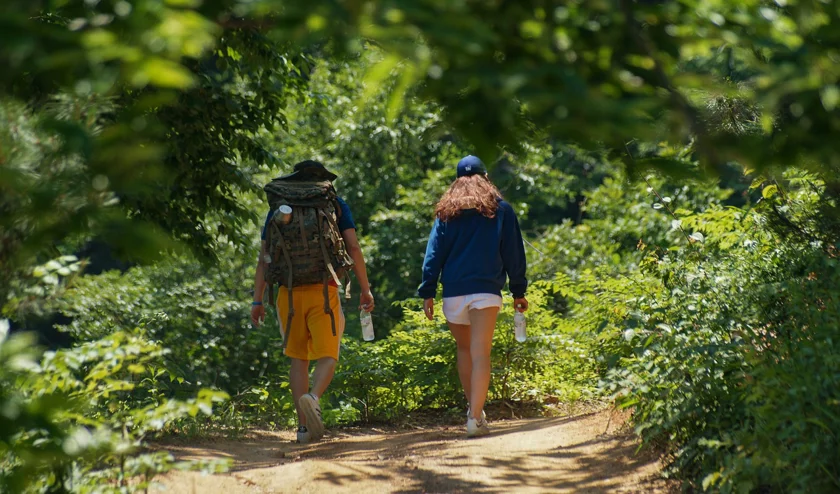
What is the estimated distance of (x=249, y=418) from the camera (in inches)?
334

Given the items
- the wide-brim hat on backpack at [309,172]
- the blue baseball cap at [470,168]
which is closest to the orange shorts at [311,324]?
the wide-brim hat on backpack at [309,172]

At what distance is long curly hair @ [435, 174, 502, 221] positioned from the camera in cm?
678

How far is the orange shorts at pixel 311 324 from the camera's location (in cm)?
695

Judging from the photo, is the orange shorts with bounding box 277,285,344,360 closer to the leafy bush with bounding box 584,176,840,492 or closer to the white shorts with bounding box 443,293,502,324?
the white shorts with bounding box 443,293,502,324

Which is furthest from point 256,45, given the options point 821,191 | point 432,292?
point 821,191

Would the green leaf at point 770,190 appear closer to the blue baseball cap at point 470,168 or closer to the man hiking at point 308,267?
the blue baseball cap at point 470,168

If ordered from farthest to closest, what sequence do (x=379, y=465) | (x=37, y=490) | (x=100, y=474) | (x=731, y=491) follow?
(x=379, y=465), (x=731, y=491), (x=100, y=474), (x=37, y=490)

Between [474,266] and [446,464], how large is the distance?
1.58 meters

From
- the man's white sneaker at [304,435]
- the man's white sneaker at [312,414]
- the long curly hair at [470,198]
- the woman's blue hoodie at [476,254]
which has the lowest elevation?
the man's white sneaker at [304,435]

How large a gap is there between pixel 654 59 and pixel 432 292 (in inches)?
169

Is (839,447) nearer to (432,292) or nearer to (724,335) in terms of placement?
(724,335)

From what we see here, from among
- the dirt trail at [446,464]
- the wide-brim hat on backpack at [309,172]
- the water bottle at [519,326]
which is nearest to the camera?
the dirt trail at [446,464]

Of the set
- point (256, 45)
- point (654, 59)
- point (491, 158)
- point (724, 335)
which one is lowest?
point (724, 335)

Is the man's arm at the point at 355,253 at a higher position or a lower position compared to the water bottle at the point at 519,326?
higher
